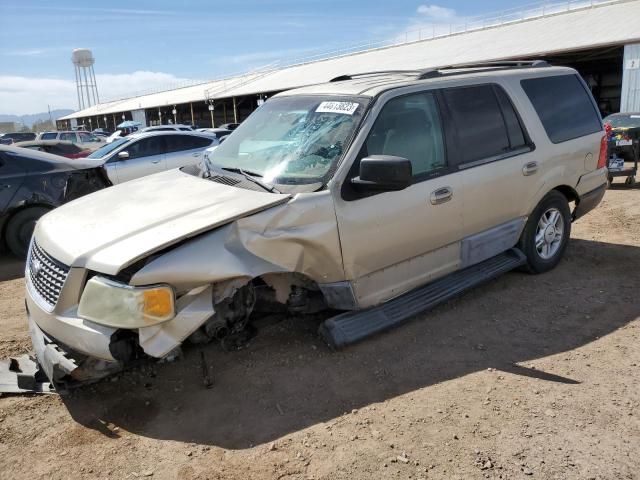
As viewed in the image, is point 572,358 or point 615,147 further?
point 615,147

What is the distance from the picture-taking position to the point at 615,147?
10375mm

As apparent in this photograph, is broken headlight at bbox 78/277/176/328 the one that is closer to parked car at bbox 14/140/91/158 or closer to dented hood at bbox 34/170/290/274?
dented hood at bbox 34/170/290/274

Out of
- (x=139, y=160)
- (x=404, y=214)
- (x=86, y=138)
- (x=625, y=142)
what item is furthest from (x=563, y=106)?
(x=86, y=138)

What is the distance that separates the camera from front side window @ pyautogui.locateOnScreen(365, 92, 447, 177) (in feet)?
12.3

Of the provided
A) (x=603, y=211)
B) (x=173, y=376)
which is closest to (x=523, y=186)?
(x=173, y=376)

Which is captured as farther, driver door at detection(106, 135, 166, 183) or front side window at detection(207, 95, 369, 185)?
driver door at detection(106, 135, 166, 183)

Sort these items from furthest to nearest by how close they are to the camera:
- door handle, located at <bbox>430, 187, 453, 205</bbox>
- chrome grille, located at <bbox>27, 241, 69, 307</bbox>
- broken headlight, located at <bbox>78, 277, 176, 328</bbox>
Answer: door handle, located at <bbox>430, 187, 453, 205</bbox>, chrome grille, located at <bbox>27, 241, 69, 307</bbox>, broken headlight, located at <bbox>78, 277, 176, 328</bbox>

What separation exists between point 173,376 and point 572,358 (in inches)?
109

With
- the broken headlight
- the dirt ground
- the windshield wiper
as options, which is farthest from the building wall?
the broken headlight


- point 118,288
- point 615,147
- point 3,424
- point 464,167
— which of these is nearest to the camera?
point 118,288

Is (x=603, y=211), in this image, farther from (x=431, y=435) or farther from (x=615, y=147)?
(x=431, y=435)

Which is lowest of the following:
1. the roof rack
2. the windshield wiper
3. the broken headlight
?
the broken headlight

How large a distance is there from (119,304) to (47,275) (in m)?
0.72

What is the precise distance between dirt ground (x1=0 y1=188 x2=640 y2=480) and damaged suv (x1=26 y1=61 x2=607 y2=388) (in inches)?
12.7
